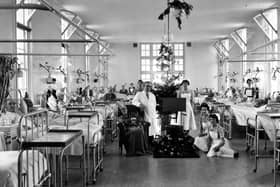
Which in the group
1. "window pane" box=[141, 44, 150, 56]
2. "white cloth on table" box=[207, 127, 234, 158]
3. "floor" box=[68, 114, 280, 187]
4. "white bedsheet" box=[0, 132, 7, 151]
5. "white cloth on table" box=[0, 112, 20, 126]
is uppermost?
"window pane" box=[141, 44, 150, 56]

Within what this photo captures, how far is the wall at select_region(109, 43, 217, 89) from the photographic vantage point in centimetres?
2119

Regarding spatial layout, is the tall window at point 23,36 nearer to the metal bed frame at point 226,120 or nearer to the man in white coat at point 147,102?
the man in white coat at point 147,102

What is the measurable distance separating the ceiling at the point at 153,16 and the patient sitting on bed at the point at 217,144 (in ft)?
14.6

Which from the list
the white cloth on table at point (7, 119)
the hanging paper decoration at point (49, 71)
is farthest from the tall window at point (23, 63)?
the white cloth on table at point (7, 119)

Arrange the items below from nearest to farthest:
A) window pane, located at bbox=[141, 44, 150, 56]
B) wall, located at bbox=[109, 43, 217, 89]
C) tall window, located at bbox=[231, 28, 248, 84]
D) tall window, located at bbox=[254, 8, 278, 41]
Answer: tall window, located at bbox=[254, 8, 278, 41], tall window, located at bbox=[231, 28, 248, 84], wall, located at bbox=[109, 43, 217, 89], window pane, located at bbox=[141, 44, 150, 56]

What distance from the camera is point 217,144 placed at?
634cm

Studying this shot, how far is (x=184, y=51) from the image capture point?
2123cm

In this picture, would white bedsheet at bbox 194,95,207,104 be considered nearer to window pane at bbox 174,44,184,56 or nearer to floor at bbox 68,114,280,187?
window pane at bbox 174,44,184,56

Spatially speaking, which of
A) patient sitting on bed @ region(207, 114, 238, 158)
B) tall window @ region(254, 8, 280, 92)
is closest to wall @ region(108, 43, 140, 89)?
tall window @ region(254, 8, 280, 92)

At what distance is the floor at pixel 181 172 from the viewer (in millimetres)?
4430

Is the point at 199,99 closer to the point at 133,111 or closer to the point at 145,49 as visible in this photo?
the point at 145,49

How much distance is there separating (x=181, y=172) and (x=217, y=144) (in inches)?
61.1

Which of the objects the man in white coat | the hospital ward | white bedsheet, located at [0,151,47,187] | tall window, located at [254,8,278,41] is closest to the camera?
white bedsheet, located at [0,151,47,187]

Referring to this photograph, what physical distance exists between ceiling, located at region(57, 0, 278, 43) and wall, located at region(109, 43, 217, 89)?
371cm
